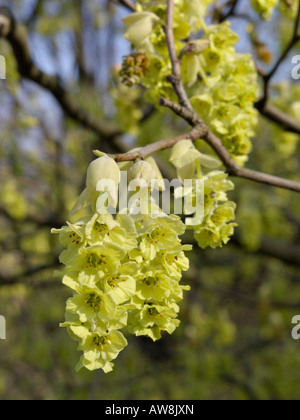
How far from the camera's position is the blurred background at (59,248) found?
9.22ft

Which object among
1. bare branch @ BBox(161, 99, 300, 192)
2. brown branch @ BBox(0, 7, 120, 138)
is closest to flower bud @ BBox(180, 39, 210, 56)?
bare branch @ BBox(161, 99, 300, 192)

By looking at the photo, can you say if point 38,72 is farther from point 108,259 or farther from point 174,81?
point 108,259

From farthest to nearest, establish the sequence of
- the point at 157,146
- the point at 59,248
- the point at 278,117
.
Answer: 1. the point at 59,248
2. the point at 278,117
3. the point at 157,146

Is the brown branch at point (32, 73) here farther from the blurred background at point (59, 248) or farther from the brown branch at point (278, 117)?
the brown branch at point (278, 117)

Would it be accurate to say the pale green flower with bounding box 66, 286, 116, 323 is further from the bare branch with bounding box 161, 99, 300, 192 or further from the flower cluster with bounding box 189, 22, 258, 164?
the flower cluster with bounding box 189, 22, 258, 164

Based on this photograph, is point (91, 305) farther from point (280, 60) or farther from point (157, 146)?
point (280, 60)

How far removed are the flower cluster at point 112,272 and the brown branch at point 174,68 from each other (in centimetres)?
31

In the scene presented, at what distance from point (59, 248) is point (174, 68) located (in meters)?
3.09

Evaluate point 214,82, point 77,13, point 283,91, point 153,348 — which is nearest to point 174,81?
point 214,82

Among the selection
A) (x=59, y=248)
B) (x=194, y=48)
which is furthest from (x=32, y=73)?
(x=59, y=248)

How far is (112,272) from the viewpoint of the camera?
0.72 m

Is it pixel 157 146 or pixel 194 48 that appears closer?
pixel 157 146

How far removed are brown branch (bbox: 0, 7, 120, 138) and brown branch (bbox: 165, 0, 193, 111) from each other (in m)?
0.97

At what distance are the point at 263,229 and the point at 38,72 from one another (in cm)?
227
